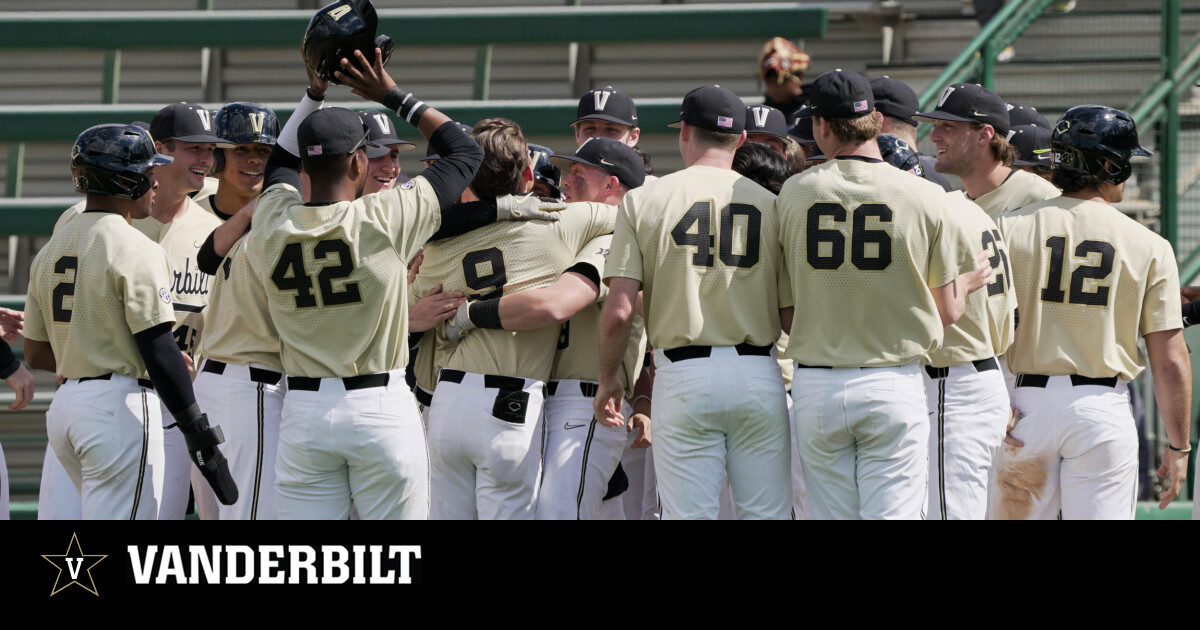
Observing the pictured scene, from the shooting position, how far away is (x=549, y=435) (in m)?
4.55

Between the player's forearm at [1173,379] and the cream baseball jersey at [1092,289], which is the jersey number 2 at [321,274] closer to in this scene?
the cream baseball jersey at [1092,289]

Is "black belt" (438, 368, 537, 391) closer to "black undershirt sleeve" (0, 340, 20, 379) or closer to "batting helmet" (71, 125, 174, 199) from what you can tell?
"batting helmet" (71, 125, 174, 199)

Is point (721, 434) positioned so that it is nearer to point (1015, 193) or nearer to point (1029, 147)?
point (1015, 193)

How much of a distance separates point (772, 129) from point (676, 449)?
1951 millimetres

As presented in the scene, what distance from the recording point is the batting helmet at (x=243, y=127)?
4.91 meters

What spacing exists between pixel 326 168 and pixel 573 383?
1273 mm

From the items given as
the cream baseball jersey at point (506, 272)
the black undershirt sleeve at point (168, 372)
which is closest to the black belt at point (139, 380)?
the black undershirt sleeve at point (168, 372)

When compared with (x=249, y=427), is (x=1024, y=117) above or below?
above

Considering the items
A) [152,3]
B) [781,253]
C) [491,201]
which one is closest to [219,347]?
[491,201]

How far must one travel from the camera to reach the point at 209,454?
4.01 meters

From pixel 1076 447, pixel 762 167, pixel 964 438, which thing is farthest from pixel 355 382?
pixel 1076 447
